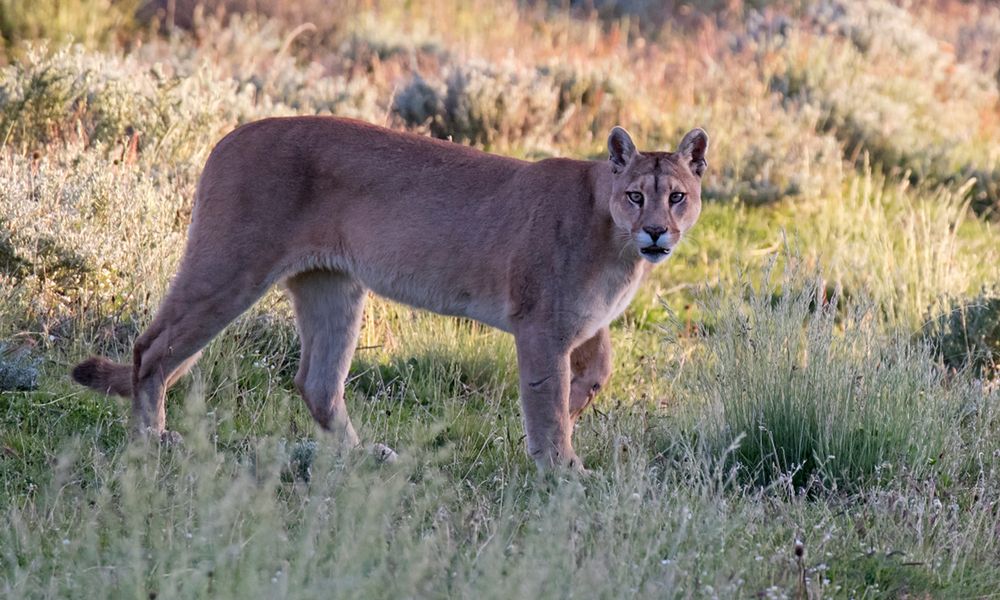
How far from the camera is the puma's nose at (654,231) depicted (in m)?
5.22

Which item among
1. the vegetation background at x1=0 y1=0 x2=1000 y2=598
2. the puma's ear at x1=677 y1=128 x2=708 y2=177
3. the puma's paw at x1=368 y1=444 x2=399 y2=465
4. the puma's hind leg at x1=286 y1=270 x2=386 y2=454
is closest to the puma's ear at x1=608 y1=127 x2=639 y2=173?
the puma's ear at x1=677 y1=128 x2=708 y2=177

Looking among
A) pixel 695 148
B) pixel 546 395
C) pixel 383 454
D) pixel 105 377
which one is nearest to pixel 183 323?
pixel 105 377

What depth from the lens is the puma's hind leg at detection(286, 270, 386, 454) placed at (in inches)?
238

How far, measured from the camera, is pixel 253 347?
6.94m

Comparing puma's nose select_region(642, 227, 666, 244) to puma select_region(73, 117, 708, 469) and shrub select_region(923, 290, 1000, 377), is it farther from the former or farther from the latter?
shrub select_region(923, 290, 1000, 377)

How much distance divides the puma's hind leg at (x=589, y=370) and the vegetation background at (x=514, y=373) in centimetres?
19

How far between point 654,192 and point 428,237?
3.39ft

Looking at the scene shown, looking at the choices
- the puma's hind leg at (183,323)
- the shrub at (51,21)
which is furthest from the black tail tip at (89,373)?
the shrub at (51,21)

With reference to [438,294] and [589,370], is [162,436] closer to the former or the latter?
[438,294]

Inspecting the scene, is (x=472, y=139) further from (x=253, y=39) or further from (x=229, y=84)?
(x=253, y=39)

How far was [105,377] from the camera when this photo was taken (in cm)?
571

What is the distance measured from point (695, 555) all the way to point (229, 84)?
254 inches

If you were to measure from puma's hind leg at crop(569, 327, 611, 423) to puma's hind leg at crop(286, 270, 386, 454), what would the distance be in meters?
1.04

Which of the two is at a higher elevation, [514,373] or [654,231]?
[654,231]
